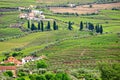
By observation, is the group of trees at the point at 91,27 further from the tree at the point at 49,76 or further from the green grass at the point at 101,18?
the tree at the point at 49,76

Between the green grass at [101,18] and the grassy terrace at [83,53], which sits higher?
the grassy terrace at [83,53]

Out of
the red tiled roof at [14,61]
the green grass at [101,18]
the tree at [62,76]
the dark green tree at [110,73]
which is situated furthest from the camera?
the green grass at [101,18]

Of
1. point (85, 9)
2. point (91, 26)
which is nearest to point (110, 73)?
point (91, 26)

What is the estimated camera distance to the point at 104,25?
136000 mm

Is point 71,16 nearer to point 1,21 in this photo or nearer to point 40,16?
point 40,16

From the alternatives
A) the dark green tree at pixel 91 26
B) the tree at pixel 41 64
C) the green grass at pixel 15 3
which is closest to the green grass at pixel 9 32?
the dark green tree at pixel 91 26

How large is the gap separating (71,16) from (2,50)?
160 ft

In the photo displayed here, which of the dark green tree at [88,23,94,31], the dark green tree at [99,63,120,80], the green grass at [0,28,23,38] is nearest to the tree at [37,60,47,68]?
the dark green tree at [99,63,120,80]

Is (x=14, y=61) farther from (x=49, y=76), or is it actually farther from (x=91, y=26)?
(x=91, y=26)

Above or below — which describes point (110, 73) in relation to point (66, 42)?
above

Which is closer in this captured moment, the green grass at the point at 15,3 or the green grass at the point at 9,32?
the green grass at the point at 9,32

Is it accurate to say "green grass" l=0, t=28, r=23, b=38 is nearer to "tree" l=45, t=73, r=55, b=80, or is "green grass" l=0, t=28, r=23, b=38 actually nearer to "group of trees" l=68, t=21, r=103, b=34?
"group of trees" l=68, t=21, r=103, b=34

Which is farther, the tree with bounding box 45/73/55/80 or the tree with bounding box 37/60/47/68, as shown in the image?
the tree with bounding box 37/60/47/68

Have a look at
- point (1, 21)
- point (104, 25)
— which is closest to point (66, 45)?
point (104, 25)
